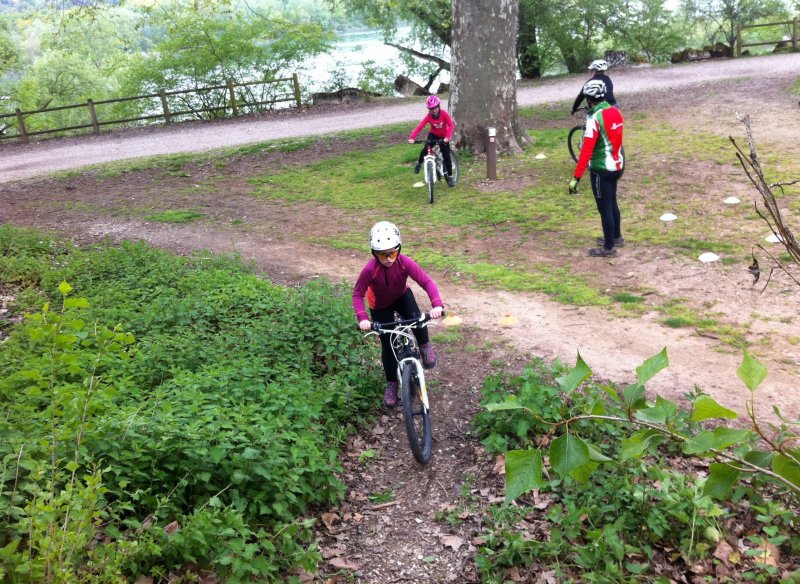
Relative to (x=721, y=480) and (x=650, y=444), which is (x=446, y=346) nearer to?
(x=650, y=444)

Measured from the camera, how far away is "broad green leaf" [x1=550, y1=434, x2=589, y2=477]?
1.52 m

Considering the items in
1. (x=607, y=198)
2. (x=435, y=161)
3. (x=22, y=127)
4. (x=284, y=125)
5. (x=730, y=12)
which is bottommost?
(x=607, y=198)

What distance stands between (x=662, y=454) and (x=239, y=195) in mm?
11028

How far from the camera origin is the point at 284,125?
68.1 feet

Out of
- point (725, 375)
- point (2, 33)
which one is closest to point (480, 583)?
point (725, 375)

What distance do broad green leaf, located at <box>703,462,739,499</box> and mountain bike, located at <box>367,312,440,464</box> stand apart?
11.6ft

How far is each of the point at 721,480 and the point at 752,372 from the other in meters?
0.28

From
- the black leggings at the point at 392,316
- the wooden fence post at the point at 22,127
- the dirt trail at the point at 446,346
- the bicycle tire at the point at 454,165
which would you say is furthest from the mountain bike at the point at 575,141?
the wooden fence post at the point at 22,127

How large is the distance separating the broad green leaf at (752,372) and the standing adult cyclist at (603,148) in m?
7.14

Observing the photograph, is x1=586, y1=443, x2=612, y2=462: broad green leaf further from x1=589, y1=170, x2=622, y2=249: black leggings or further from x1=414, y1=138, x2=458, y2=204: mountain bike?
x1=414, y1=138, x2=458, y2=204: mountain bike

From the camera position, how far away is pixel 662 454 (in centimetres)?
482

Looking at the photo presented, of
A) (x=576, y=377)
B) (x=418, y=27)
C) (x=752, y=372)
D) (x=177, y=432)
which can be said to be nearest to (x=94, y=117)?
(x=418, y=27)

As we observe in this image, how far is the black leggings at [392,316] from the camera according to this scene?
18.9 ft

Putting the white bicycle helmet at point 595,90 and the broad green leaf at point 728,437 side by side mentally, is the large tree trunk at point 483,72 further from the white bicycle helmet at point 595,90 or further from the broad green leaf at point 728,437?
the broad green leaf at point 728,437
